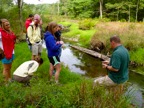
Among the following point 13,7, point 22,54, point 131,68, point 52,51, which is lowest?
point 131,68

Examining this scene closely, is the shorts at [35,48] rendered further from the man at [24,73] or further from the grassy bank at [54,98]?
the grassy bank at [54,98]

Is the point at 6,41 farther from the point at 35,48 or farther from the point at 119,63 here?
the point at 119,63

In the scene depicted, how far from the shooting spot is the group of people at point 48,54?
5.88 m

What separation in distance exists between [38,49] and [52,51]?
182cm

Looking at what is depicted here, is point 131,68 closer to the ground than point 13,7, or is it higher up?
closer to the ground

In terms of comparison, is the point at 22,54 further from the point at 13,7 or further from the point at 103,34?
the point at 13,7

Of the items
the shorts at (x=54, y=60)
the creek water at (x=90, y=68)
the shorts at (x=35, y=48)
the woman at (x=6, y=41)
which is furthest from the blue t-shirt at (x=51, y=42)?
the creek water at (x=90, y=68)

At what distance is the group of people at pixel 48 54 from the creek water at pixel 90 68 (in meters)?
2.69

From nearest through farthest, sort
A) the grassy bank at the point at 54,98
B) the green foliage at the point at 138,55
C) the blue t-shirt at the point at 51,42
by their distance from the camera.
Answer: the grassy bank at the point at 54,98, the blue t-shirt at the point at 51,42, the green foliage at the point at 138,55

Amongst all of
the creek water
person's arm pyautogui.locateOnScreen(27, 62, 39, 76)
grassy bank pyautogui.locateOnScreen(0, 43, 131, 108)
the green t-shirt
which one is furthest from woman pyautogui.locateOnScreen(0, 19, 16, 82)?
the creek water

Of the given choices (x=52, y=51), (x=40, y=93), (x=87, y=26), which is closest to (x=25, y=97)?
(x=40, y=93)

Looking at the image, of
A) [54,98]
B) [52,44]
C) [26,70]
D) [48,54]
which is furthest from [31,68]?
[54,98]

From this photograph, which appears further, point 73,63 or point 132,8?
point 132,8

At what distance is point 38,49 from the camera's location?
28.5 ft
